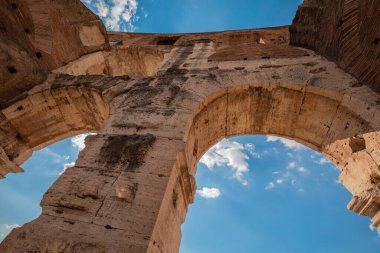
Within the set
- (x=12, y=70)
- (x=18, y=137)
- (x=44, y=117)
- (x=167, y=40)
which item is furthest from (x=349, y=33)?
(x=167, y=40)

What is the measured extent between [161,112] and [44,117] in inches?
108

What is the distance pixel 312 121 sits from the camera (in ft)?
14.0

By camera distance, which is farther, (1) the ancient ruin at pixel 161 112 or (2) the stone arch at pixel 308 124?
(2) the stone arch at pixel 308 124

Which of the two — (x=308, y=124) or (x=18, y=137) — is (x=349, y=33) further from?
(x=18, y=137)

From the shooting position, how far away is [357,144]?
3.46 meters

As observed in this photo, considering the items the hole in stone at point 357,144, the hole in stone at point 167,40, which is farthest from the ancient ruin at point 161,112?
the hole in stone at point 167,40

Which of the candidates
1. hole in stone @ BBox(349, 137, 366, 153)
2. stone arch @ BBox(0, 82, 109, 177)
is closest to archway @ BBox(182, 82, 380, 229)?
hole in stone @ BBox(349, 137, 366, 153)

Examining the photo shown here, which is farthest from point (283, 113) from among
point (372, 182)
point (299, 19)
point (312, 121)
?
point (299, 19)

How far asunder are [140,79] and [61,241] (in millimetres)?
3290

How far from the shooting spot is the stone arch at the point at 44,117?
15.2 ft

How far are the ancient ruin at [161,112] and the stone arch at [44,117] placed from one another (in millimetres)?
21

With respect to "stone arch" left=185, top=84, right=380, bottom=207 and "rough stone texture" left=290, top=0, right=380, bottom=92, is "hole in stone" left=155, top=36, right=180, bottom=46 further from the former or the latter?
"stone arch" left=185, top=84, right=380, bottom=207

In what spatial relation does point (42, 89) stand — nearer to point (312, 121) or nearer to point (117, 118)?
point (117, 118)

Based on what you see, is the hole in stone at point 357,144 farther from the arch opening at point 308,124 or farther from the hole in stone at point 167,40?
the hole in stone at point 167,40
